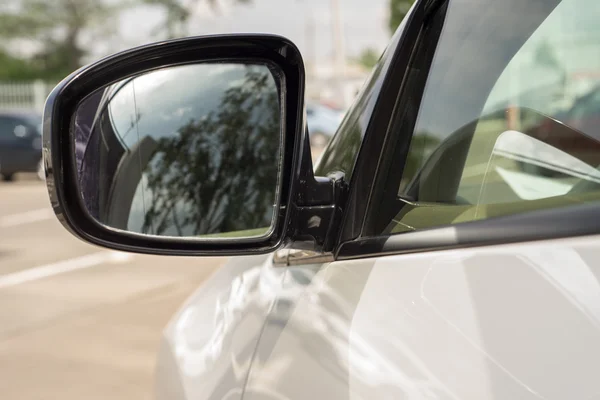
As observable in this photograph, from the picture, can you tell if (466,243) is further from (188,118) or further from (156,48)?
(188,118)

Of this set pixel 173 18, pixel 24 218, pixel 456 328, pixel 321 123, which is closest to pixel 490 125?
pixel 456 328

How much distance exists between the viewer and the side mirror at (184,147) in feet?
4.42

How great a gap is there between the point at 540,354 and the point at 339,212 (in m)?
0.59

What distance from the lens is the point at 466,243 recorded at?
1087 mm

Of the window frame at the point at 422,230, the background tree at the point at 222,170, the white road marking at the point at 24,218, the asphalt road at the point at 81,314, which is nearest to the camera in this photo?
the window frame at the point at 422,230

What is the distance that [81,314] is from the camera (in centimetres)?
623

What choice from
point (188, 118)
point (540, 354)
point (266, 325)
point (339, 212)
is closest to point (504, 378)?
point (540, 354)

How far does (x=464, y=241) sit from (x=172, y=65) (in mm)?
647

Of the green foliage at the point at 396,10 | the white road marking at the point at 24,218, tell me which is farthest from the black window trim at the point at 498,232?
the green foliage at the point at 396,10

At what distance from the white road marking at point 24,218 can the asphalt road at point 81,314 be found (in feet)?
4.00

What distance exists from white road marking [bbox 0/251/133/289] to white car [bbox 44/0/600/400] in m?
6.09

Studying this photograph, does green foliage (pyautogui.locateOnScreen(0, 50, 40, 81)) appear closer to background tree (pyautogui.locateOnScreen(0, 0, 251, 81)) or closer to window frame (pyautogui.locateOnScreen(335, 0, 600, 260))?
background tree (pyautogui.locateOnScreen(0, 0, 251, 81))

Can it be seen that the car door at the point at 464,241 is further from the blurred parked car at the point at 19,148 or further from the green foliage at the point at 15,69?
the green foliage at the point at 15,69

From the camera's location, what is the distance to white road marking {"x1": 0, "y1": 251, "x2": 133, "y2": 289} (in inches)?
295
